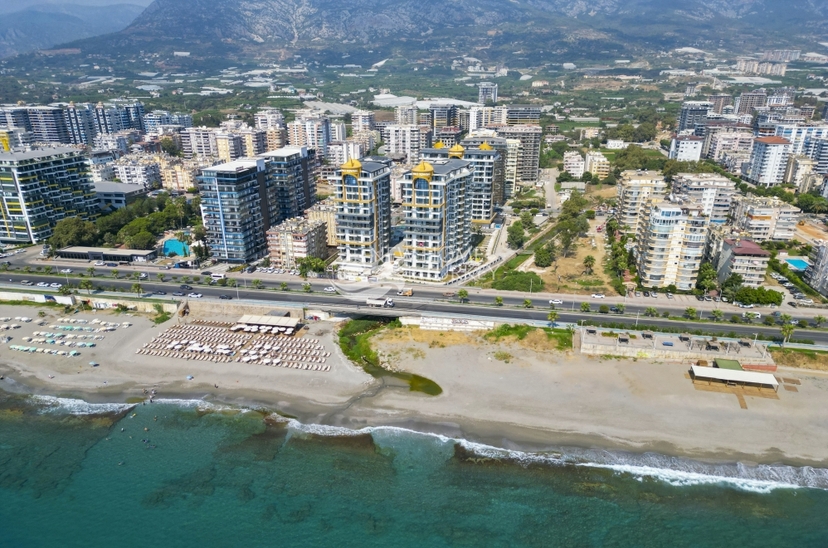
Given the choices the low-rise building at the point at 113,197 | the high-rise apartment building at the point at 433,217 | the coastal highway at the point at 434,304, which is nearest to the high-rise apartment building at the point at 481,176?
the high-rise apartment building at the point at 433,217

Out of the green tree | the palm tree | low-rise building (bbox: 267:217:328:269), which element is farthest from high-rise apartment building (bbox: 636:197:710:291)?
the green tree

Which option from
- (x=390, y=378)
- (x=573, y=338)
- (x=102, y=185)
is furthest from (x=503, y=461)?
(x=102, y=185)

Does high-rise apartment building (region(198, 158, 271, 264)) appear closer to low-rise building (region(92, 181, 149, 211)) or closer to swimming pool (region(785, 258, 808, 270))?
low-rise building (region(92, 181, 149, 211))

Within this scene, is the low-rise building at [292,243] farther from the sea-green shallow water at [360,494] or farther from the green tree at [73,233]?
the sea-green shallow water at [360,494]

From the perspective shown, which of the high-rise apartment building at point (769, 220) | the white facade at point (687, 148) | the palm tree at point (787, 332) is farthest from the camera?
the white facade at point (687, 148)

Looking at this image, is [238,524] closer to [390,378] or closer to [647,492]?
[390,378]

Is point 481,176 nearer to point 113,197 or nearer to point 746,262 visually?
point 746,262
